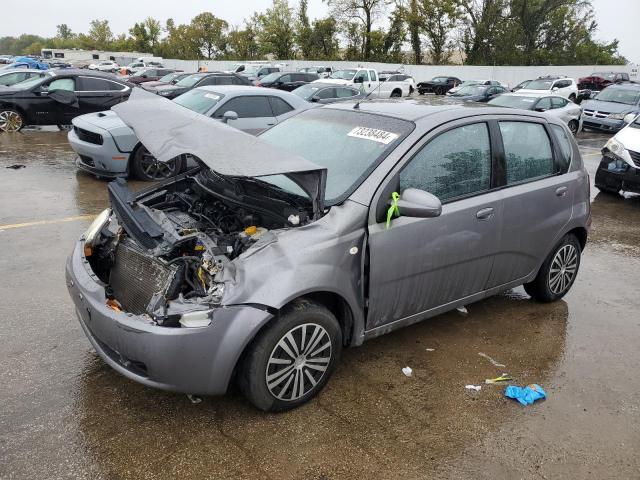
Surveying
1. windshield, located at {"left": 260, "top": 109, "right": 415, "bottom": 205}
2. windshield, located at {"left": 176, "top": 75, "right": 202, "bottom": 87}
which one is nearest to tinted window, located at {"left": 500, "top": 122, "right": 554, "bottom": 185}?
windshield, located at {"left": 260, "top": 109, "right": 415, "bottom": 205}

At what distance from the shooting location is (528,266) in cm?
444

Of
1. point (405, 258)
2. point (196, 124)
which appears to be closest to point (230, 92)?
point (196, 124)

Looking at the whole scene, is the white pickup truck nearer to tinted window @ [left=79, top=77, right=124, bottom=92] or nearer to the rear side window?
tinted window @ [left=79, top=77, right=124, bottom=92]

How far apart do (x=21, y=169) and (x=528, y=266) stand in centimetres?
880

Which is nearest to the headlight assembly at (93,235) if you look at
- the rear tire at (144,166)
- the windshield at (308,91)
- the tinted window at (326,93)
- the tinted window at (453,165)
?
the tinted window at (453,165)

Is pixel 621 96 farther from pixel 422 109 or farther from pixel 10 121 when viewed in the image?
pixel 10 121

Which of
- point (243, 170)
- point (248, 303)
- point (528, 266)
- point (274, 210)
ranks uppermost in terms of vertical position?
point (243, 170)

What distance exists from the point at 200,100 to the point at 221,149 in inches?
273

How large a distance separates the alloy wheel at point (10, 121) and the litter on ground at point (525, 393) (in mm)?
13448

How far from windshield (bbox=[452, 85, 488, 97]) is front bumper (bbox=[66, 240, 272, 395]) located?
20.8 m

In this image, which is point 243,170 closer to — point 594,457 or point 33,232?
point 594,457

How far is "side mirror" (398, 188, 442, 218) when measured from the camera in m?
3.21

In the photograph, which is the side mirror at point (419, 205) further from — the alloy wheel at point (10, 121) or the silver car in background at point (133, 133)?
the alloy wheel at point (10, 121)

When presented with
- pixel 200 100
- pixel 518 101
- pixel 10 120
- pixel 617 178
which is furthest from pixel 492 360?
pixel 518 101
